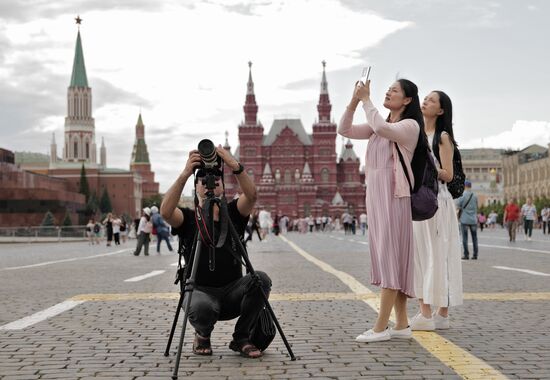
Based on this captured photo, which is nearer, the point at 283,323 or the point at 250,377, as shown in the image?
the point at 250,377

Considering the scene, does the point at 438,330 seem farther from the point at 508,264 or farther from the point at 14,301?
the point at 508,264

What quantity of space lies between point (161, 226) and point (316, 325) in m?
17.1

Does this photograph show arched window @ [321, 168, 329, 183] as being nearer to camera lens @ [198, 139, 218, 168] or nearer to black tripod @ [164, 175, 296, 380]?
black tripod @ [164, 175, 296, 380]

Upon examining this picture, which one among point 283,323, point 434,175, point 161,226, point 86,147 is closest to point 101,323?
point 283,323

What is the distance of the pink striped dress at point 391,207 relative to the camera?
545 centimetres

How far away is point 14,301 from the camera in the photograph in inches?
344

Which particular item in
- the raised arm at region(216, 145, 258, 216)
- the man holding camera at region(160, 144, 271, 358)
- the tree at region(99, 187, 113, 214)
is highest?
the tree at region(99, 187, 113, 214)

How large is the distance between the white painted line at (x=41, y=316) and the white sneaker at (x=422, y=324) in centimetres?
321

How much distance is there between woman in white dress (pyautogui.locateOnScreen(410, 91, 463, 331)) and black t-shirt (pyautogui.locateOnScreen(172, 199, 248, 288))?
1.66 meters

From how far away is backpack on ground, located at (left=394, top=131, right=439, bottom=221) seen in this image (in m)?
5.56

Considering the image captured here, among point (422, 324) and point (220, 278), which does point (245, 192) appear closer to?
point (220, 278)

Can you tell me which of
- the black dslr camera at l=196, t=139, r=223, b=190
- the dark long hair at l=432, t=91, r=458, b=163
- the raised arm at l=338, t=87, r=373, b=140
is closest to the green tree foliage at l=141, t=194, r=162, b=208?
the dark long hair at l=432, t=91, r=458, b=163

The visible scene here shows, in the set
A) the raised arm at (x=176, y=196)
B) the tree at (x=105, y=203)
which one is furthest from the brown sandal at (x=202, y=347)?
the tree at (x=105, y=203)

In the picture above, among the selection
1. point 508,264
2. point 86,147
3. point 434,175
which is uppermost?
point 86,147
